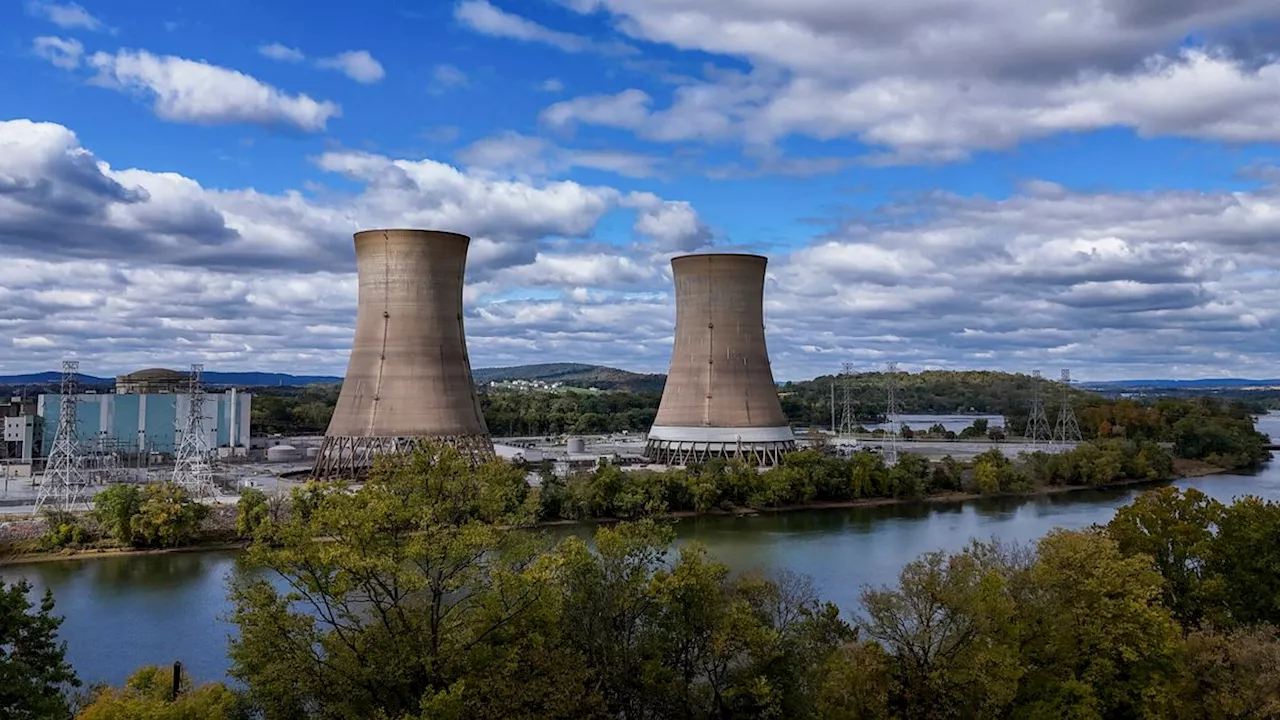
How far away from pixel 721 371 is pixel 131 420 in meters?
21.8

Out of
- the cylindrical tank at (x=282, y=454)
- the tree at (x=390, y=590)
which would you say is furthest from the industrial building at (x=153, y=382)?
the tree at (x=390, y=590)

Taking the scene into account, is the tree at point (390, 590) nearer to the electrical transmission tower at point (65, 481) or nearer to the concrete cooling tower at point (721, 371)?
the electrical transmission tower at point (65, 481)

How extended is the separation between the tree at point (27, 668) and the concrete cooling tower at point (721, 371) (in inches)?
884

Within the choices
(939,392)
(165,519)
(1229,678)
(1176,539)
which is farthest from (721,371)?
(939,392)

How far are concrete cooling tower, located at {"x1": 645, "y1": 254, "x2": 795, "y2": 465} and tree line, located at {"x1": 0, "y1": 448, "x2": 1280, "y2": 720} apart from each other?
1884cm

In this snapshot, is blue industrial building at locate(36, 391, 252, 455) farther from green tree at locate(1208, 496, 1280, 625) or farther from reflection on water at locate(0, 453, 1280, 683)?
green tree at locate(1208, 496, 1280, 625)

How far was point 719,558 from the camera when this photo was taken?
19.5 m

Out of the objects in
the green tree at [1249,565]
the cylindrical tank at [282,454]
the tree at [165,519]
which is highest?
the green tree at [1249,565]

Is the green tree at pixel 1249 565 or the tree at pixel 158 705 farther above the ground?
the green tree at pixel 1249 565

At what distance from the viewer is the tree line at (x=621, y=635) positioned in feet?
22.7

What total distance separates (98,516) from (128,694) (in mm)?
14812

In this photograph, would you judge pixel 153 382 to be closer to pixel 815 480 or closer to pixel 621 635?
pixel 815 480

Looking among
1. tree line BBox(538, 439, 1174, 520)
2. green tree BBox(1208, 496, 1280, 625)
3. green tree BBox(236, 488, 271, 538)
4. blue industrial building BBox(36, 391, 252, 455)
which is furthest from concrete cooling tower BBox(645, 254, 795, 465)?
green tree BBox(1208, 496, 1280, 625)

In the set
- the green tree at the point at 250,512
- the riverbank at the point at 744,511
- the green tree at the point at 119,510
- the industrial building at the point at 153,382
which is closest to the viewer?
the riverbank at the point at 744,511
